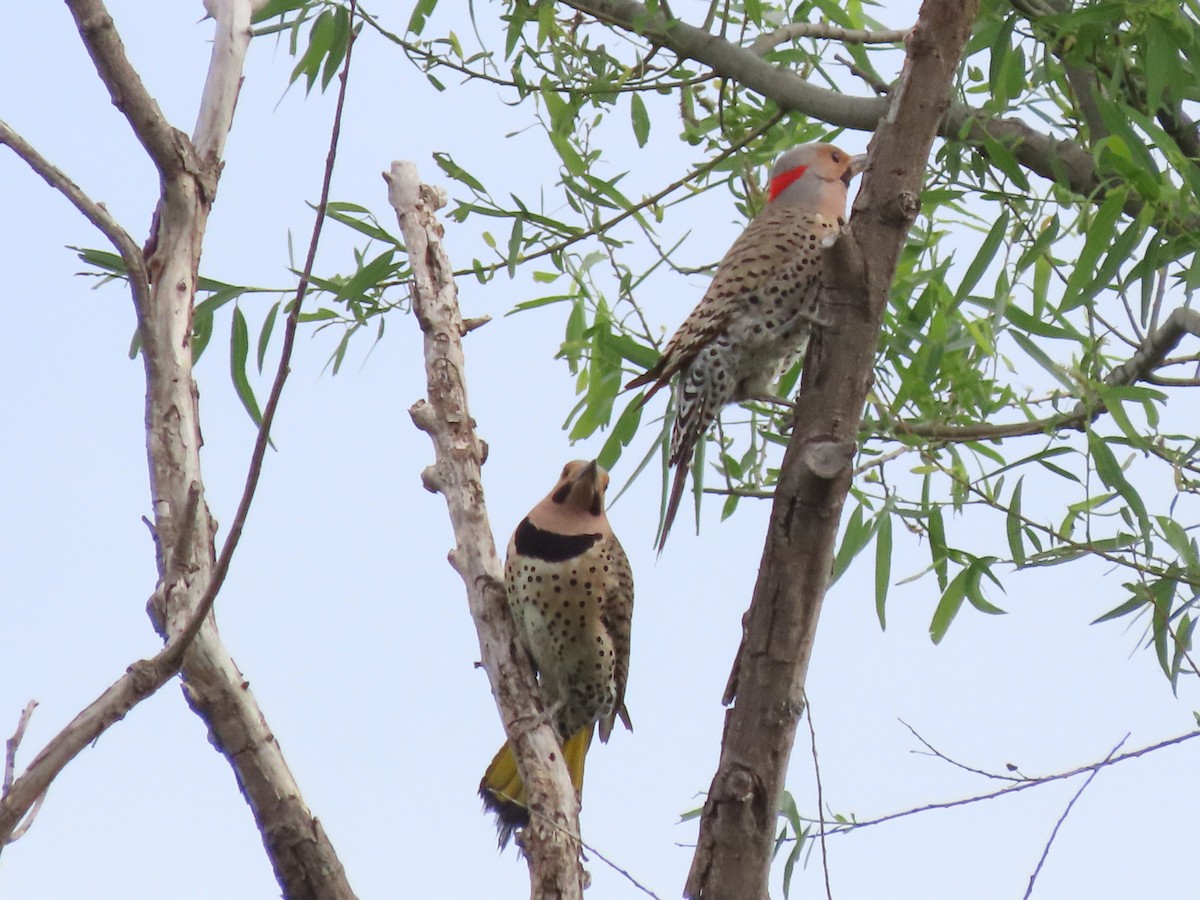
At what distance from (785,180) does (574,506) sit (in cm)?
95

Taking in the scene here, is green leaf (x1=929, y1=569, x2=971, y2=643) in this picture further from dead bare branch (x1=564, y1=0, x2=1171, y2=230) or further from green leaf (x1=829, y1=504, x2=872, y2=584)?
dead bare branch (x1=564, y1=0, x2=1171, y2=230)

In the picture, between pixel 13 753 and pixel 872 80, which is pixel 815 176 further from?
pixel 13 753

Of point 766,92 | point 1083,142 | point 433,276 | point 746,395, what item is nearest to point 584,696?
point 746,395

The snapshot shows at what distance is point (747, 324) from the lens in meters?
3.17

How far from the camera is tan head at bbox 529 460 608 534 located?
3416mm

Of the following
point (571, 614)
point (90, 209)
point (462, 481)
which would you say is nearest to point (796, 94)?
point (462, 481)

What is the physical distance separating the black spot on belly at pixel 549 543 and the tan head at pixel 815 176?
906mm

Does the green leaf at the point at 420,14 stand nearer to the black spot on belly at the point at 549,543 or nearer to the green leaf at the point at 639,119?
the green leaf at the point at 639,119

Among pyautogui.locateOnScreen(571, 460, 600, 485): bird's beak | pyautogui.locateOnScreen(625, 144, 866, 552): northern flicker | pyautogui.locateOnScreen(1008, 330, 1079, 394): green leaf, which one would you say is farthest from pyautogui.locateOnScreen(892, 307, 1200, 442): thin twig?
pyautogui.locateOnScreen(571, 460, 600, 485): bird's beak

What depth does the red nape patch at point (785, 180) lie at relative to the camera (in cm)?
362

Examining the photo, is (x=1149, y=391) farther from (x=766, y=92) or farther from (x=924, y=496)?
(x=766, y=92)

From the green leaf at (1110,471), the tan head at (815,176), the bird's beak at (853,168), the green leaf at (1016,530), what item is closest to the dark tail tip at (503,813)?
the green leaf at (1016,530)

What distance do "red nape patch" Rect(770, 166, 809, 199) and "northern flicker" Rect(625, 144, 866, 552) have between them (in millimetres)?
191

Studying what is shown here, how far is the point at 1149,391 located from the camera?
254 cm
